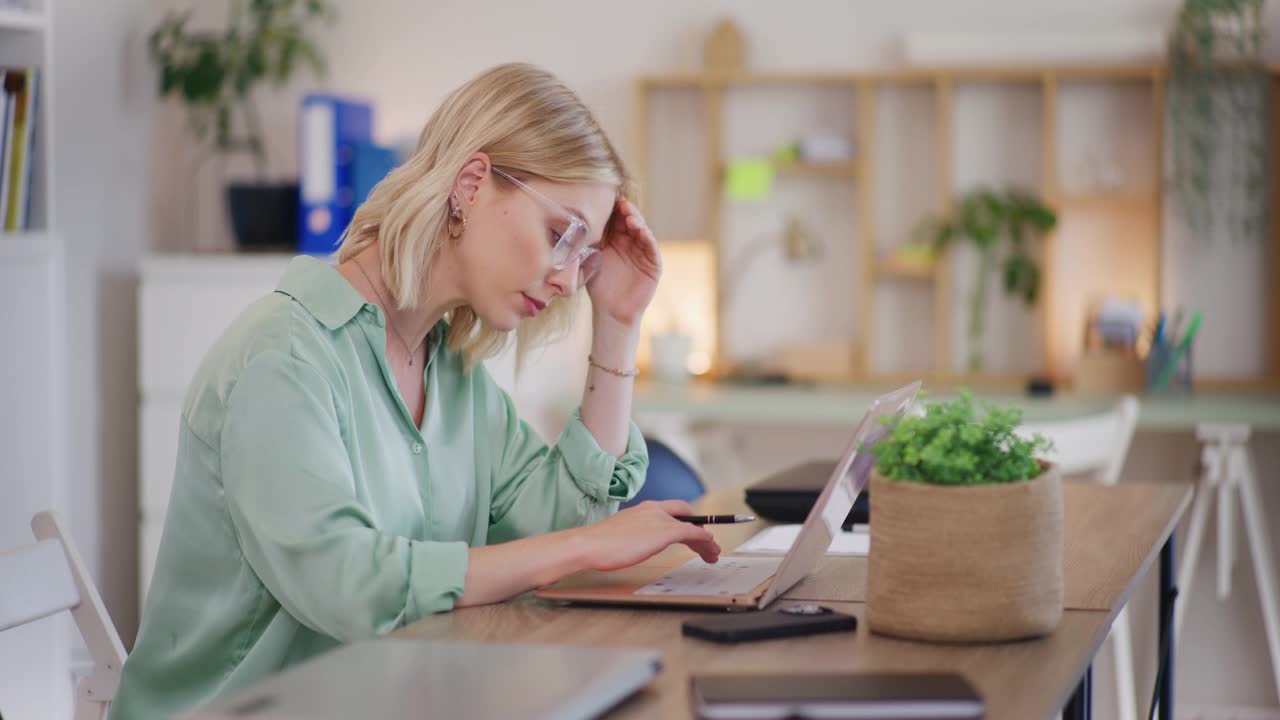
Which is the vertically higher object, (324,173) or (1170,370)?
(324,173)

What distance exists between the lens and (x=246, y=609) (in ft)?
4.67

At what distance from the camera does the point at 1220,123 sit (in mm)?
3754

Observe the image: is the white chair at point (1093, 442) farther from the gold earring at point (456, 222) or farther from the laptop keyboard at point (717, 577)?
the gold earring at point (456, 222)

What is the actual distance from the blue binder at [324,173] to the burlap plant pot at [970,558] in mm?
2697

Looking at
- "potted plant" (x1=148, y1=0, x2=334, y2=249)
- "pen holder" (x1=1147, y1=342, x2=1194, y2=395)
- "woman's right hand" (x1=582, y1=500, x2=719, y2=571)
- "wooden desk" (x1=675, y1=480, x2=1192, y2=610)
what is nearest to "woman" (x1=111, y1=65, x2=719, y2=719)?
"woman's right hand" (x1=582, y1=500, x2=719, y2=571)

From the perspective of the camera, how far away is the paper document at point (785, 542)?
1620 mm

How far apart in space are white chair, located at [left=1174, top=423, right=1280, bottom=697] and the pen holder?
0.21 metres

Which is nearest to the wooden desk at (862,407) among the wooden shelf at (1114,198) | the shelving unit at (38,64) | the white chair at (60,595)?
the wooden shelf at (1114,198)

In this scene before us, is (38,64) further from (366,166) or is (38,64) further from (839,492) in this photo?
(839,492)

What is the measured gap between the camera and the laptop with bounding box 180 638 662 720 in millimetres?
861

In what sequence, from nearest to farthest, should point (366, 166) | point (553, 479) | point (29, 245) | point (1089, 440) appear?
point (553, 479), point (1089, 440), point (29, 245), point (366, 166)

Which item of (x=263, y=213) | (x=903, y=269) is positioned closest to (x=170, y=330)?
(x=263, y=213)

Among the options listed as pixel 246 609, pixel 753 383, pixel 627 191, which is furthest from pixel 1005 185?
pixel 246 609

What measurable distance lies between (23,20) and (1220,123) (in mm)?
2886
